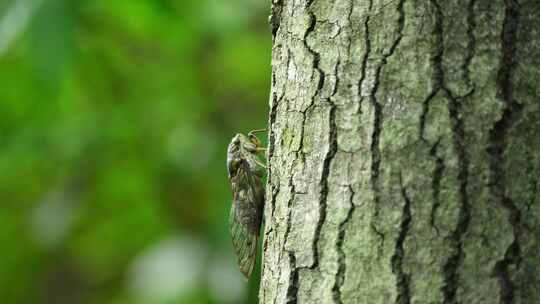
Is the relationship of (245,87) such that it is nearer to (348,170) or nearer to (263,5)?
Answer: (263,5)

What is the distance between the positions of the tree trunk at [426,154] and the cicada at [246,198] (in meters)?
1.13

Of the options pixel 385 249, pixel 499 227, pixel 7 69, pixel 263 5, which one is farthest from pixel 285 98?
pixel 7 69

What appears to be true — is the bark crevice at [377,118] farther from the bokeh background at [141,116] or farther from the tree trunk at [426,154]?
the bokeh background at [141,116]

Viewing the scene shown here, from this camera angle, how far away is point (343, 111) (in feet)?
4.82

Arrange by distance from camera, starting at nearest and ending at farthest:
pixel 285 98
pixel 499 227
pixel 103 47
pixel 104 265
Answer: pixel 499 227, pixel 285 98, pixel 103 47, pixel 104 265

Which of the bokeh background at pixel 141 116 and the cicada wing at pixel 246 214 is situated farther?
the bokeh background at pixel 141 116

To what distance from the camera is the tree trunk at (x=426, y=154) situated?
135cm

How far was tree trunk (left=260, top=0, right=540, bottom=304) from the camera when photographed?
1.35m

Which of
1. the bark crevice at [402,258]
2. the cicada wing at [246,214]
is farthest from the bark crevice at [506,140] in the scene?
the cicada wing at [246,214]

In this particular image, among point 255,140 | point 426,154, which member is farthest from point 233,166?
point 426,154

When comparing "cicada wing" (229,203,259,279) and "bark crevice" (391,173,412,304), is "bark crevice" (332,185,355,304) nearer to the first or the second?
"bark crevice" (391,173,412,304)

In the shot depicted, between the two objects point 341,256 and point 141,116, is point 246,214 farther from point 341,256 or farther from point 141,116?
point 141,116

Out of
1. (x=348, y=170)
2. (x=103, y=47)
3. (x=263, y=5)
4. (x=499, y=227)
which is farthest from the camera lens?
(x=103, y=47)

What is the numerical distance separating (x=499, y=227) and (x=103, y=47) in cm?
398
